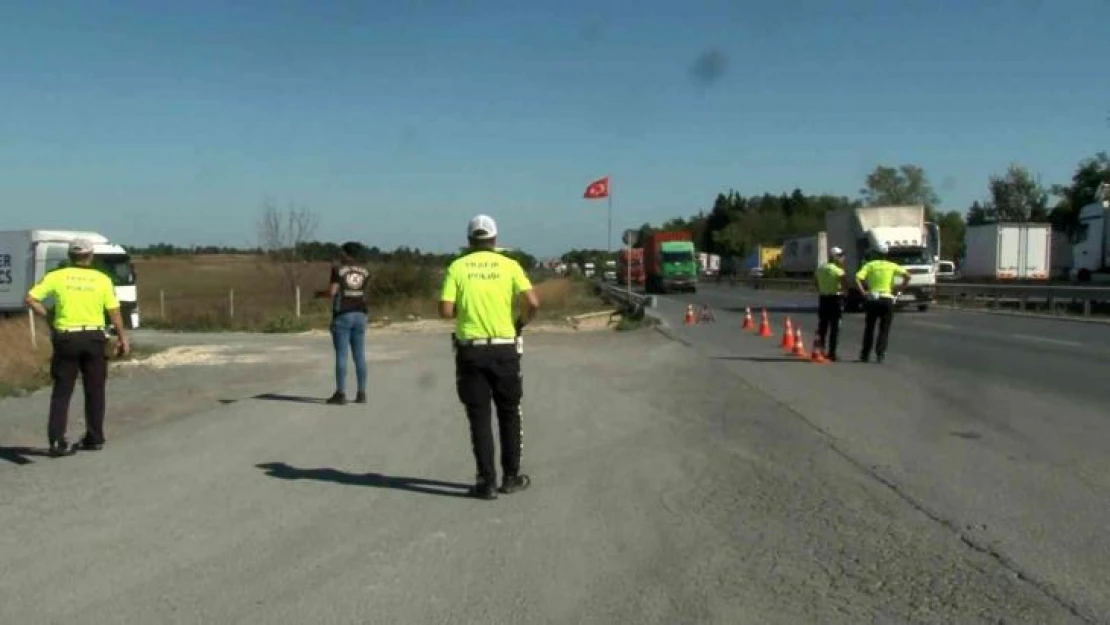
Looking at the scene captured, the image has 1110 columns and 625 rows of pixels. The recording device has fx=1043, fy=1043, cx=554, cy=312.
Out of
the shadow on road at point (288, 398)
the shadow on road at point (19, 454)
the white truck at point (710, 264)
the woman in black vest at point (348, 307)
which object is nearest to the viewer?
the shadow on road at point (19, 454)

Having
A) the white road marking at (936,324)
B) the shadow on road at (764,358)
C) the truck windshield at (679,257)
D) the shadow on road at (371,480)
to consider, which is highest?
the truck windshield at (679,257)

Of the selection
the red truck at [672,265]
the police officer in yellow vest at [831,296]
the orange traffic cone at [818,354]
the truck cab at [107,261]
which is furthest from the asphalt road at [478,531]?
the red truck at [672,265]

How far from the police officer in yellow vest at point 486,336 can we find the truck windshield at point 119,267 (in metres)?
28.2

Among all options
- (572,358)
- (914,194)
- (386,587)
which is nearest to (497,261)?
(386,587)

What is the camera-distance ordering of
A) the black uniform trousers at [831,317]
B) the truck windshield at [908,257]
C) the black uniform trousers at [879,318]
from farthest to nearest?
the truck windshield at [908,257] < the black uniform trousers at [831,317] < the black uniform trousers at [879,318]

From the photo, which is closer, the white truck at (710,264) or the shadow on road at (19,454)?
the shadow on road at (19,454)

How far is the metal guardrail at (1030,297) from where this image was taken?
1206 inches

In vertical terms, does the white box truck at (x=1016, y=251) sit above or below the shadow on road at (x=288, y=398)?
above

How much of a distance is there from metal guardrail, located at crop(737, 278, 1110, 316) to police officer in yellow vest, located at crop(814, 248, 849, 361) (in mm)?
17007

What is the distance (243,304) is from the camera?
40.2m

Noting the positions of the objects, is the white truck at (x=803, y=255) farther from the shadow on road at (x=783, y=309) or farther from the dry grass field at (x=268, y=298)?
the shadow on road at (x=783, y=309)

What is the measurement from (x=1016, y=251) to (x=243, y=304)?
3514 cm

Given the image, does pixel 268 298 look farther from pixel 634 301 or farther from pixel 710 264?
pixel 710 264

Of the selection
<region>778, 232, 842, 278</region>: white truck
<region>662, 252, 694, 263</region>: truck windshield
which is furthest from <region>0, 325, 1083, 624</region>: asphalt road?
<region>778, 232, 842, 278</region>: white truck
